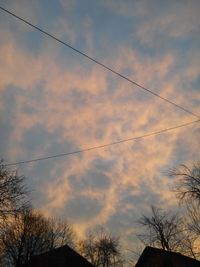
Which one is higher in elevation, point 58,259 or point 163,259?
point 58,259

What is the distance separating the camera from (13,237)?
38.2m

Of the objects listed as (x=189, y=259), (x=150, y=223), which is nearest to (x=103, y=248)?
(x=150, y=223)

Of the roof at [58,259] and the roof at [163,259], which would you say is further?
the roof at [58,259]

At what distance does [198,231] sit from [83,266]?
1870cm

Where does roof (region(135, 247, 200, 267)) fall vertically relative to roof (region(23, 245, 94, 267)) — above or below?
below

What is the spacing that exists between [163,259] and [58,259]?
13.5 m

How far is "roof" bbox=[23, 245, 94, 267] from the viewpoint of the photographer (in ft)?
126

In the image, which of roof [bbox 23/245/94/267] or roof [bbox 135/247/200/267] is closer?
roof [bbox 135/247/200/267]

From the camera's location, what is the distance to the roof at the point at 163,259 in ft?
108

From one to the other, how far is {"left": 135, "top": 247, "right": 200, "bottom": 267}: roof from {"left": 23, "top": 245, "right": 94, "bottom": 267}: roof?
29.4 ft

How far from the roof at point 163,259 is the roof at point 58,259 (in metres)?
8.96

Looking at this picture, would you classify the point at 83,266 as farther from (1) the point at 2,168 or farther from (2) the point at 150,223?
(1) the point at 2,168

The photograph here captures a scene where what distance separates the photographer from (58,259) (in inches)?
1553

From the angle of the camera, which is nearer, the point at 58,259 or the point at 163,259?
the point at 163,259
